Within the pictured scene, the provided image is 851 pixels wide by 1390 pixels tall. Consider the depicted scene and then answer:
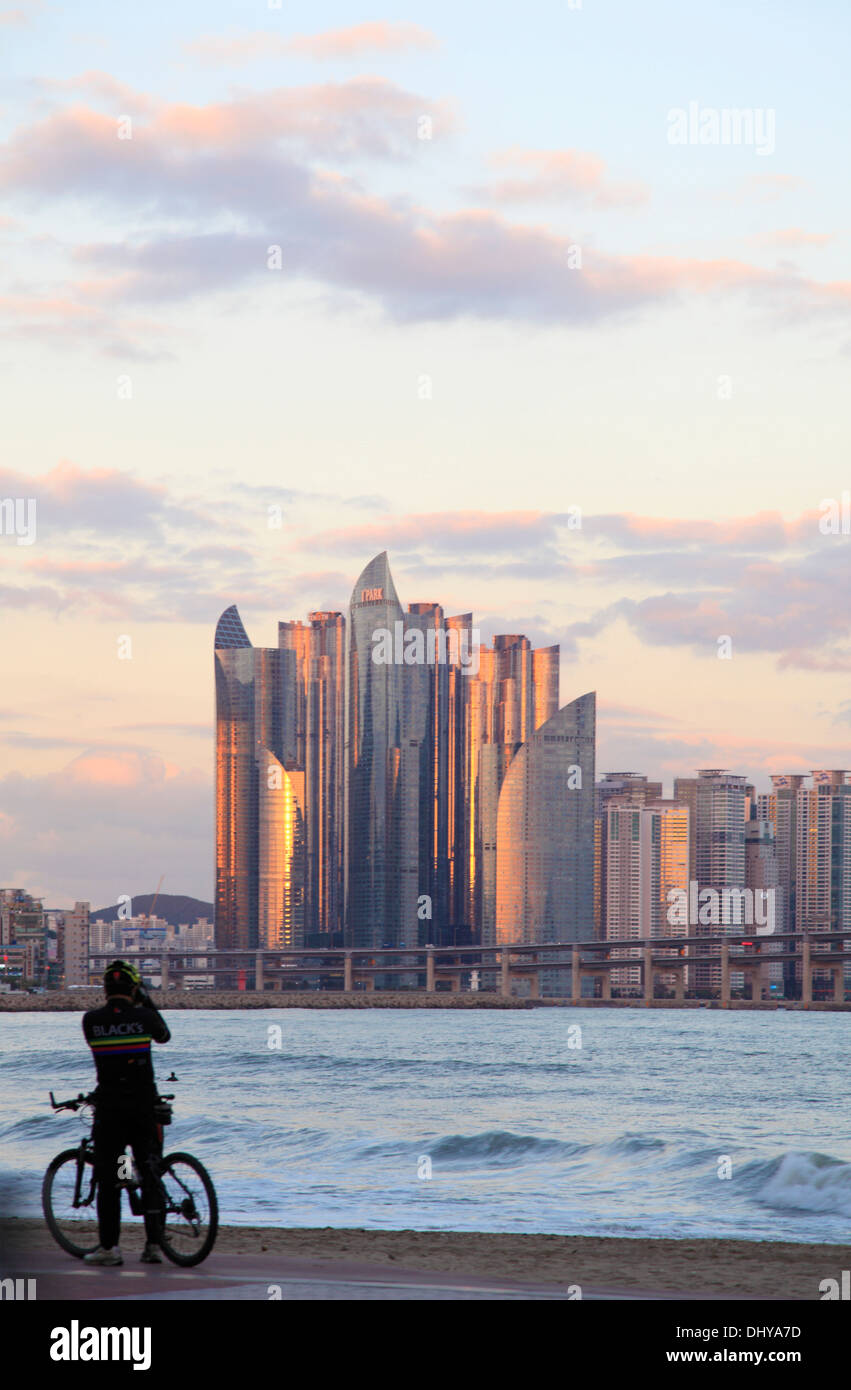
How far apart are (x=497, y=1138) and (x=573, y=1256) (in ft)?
→ 55.1

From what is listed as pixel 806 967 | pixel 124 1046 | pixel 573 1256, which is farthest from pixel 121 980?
pixel 806 967

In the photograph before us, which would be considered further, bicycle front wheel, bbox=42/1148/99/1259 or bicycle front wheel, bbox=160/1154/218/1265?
bicycle front wheel, bbox=42/1148/99/1259

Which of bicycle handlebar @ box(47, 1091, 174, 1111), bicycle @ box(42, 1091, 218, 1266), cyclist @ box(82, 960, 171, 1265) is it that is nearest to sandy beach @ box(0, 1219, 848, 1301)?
bicycle @ box(42, 1091, 218, 1266)

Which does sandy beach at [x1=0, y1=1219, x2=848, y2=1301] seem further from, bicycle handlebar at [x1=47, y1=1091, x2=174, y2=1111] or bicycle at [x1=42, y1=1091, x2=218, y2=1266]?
bicycle handlebar at [x1=47, y1=1091, x2=174, y2=1111]

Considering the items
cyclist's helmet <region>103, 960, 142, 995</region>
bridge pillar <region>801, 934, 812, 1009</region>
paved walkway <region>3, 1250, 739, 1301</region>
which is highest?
cyclist's helmet <region>103, 960, 142, 995</region>

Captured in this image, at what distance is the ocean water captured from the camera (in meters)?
22.1

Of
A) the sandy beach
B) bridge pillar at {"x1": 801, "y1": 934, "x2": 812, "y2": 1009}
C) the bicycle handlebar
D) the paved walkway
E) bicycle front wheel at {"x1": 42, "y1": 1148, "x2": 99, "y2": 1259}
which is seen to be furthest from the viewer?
bridge pillar at {"x1": 801, "y1": 934, "x2": 812, "y2": 1009}

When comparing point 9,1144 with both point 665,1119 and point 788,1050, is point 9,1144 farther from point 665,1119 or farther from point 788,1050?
point 788,1050

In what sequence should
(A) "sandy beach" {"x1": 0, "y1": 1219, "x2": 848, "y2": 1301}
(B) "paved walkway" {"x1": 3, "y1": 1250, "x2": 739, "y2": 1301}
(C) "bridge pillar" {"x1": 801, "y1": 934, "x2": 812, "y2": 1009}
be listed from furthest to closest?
(C) "bridge pillar" {"x1": 801, "y1": 934, "x2": 812, "y2": 1009}
(A) "sandy beach" {"x1": 0, "y1": 1219, "x2": 848, "y2": 1301}
(B) "paved walkway" {"x1": 3, "y1": 1250, "x2": 739, "y2": 1301}

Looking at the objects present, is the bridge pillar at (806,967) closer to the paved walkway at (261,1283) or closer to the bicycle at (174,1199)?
the paved walkway at (261,1283)

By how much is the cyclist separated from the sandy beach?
44.9 inches

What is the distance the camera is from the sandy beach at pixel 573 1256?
13297 millimetres
